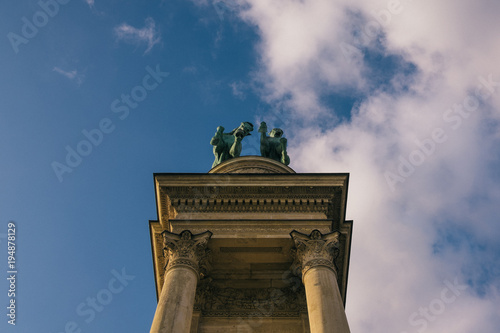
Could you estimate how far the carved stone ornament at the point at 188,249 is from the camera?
19.0 meters

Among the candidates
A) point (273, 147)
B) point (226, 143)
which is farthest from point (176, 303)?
point (273, 147)

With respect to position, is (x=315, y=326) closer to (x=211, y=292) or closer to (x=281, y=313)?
(x=281, y=313)

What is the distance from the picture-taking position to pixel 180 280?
59.0 ft

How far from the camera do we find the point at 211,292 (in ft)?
69.1

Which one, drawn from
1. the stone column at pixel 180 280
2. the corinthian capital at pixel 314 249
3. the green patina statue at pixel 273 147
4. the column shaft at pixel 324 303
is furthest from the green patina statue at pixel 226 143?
the column shaft at pixel 324 303

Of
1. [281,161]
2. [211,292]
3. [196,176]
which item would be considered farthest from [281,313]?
[281,161]

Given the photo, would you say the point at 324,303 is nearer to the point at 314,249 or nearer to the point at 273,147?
the point at 314,249

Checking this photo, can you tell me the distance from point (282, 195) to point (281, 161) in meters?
8.28

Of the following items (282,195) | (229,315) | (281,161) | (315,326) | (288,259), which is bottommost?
(315,326)

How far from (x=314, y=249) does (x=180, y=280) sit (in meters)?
5.05

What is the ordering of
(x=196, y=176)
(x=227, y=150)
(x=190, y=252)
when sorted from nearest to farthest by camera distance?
(x=190, y=252) → (x=196, y=176) → (x=227, y=150)

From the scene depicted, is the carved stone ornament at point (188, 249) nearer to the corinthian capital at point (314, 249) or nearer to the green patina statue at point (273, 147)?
the corinthian capital at point (314, 249)

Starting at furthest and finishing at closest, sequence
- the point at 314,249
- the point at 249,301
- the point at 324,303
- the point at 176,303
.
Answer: the point at 249,301 < the point at 314,249 < the point at 176,303 < the point at 324,303

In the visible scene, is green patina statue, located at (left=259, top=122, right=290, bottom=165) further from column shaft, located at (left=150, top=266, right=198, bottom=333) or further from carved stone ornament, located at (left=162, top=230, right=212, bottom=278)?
column shaft, located at (left=150, top=266, right=198, bottom=333)
